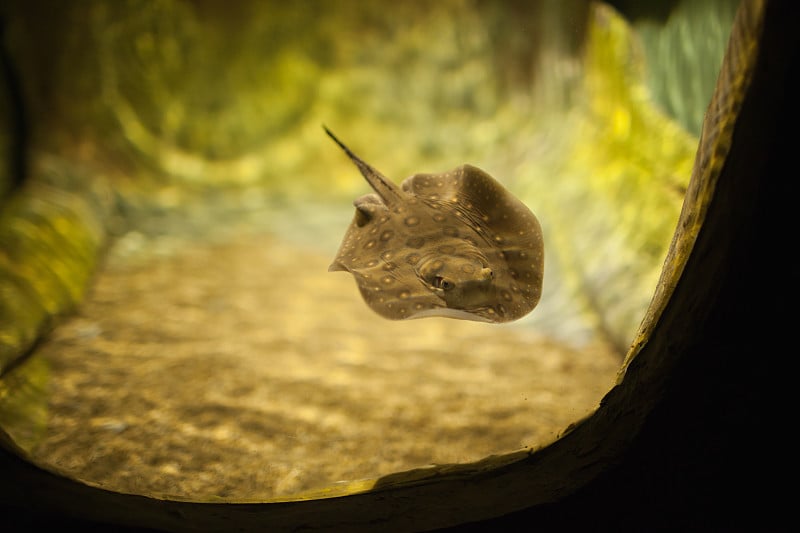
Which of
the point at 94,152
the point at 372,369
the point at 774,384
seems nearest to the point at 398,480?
the point at 774,384

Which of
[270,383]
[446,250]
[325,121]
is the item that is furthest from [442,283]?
[325,121]

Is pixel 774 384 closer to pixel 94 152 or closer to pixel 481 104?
pixel 481 104

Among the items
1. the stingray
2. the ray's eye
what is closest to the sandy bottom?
the stingray

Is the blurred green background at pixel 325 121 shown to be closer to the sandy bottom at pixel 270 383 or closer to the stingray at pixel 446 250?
the sandy bottom at pixel 270 383

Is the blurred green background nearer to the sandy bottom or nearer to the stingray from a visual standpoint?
the sandy bottom

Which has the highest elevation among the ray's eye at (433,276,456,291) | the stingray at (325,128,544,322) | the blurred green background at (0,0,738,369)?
the blurred green background at (0,0,738,369)

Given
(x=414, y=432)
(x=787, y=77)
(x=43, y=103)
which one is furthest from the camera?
(x=43, y=103)

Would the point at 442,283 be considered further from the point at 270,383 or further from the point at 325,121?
the point at 325,121
